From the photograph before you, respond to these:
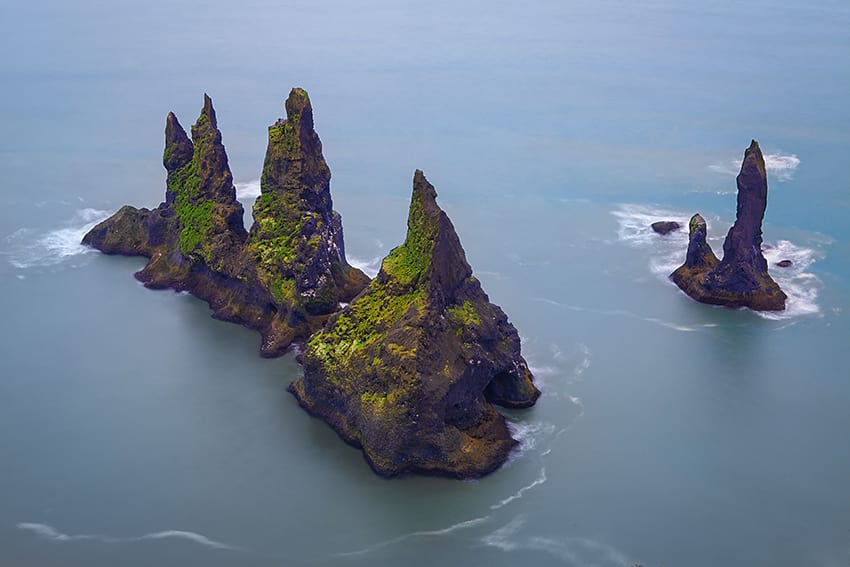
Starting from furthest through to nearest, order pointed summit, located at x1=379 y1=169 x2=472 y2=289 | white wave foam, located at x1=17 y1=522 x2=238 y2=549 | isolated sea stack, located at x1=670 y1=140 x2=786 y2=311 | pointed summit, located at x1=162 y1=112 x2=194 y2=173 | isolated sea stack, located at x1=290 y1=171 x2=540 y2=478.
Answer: pointed summit, located at x1=162 y1=112 x2=194 y2=173, isolated sea stack, located at x1=670 y1=140 x2=786 y2=311, pointed summit, located at x1=379 y1=169 x2=472 y2=289, isolated sea stack, located at x1=290 y1=171 x2=540 y2=478, white wave foam, located at x1=17 y1=522 x2=238 y2=549

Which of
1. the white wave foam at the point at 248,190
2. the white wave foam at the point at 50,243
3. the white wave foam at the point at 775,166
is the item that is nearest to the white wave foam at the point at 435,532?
the white wave foam at the point at 50,243

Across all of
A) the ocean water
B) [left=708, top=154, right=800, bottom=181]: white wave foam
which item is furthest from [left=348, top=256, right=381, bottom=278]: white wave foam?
[left=708, top=154, right=800, bottom=181]: white wave foam

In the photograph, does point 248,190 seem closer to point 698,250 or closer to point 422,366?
point 698,250

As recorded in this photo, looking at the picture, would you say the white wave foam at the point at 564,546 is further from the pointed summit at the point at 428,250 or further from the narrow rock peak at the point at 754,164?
the narrow rock peak at the point at 754,164

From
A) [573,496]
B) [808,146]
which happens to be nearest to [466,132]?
[808,146]

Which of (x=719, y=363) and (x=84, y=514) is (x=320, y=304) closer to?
(x=84, y=514)

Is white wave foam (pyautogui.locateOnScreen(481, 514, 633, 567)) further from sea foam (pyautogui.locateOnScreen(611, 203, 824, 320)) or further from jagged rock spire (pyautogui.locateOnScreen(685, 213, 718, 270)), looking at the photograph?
jagged rock spire (pyautogui.locateOnScreen(685, 213, 718, 270))
